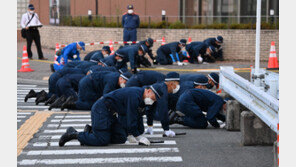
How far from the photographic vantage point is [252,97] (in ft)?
30.1

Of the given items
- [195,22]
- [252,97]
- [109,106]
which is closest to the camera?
[109,106]

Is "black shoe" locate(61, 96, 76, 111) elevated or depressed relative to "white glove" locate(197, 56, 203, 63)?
depressed

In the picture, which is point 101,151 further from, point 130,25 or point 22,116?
point 130,25

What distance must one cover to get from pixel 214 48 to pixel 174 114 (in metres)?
12.0

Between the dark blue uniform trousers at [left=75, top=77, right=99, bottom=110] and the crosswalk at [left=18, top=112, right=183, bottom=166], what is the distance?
2.92 meters

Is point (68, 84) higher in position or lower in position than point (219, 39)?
lower

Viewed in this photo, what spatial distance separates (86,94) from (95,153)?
4.47 m

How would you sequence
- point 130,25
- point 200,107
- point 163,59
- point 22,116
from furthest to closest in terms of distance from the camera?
point 130,25 < point 163,59 < point 22,116 < point 200,107

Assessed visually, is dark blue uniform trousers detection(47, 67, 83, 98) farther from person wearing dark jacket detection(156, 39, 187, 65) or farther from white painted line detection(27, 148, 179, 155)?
person wearing dark jacket detection(156, 39, 187, 65)

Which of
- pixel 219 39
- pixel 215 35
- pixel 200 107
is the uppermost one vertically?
pixel 215 35

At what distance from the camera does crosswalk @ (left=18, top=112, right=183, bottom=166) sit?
26.5ft

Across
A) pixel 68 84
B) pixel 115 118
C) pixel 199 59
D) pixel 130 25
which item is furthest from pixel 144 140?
pixel 130 25

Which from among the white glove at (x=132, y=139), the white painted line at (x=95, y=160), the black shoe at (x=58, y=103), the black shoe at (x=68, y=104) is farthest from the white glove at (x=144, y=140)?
the black shoe at (x=58, y=103)

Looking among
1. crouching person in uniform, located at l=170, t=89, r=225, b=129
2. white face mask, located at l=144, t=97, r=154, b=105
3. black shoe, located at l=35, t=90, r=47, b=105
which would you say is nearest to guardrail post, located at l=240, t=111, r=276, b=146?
white face mask, located at l=144, t=97, r=154, b=105
